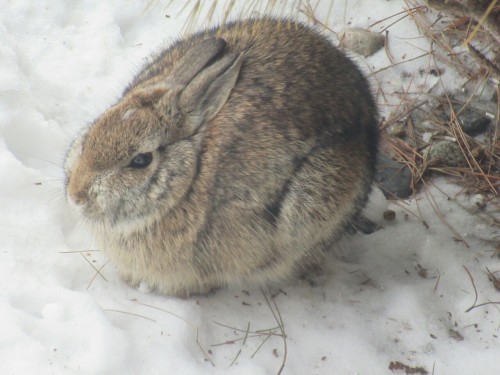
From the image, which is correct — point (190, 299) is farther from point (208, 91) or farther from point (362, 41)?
point (362, 41)

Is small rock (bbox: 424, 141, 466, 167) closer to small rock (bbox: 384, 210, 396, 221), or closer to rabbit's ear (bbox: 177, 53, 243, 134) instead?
small rock (bbox: 384, 210, 396, 221)

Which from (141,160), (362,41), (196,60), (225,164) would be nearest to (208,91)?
(196,60)

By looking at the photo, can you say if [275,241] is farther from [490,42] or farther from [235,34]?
[490,42]

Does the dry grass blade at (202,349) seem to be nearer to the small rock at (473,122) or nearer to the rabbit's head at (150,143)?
the rabbit's head at (150,143)

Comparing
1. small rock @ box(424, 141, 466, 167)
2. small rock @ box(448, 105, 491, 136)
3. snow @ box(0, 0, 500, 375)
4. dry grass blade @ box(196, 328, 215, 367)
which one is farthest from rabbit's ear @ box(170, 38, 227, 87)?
small rock @ box(448, 105, 491, 136)

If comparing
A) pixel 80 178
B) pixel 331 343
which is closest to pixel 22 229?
pixel 80 178

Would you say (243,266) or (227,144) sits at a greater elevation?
(227,144)

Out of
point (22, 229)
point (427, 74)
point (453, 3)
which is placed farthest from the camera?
point (427, 74)

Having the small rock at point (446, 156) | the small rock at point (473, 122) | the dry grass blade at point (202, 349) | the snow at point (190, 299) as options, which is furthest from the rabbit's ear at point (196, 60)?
the small rock at point (473, 122)
